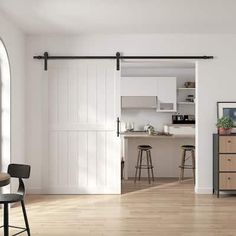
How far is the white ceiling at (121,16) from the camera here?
15.9 feet

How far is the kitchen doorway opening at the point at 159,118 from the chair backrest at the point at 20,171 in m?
4.09

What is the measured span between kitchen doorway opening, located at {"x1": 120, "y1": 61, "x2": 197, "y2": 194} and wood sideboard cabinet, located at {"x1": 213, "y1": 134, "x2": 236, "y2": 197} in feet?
5.87

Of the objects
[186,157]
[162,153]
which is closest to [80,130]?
[162,153]

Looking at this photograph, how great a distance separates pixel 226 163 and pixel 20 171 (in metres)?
3.38

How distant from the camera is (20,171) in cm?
420

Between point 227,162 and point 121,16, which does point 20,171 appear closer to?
point 121,16

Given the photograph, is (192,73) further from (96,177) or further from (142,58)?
(96,177)

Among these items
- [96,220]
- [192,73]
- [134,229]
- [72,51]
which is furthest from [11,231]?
[192,73]

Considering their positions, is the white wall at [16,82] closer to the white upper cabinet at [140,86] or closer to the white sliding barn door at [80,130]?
the white sliding barn door at [80,130]

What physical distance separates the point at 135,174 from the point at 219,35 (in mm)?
3215

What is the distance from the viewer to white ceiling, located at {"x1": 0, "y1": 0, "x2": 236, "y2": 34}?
15.9ft

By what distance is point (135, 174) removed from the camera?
27.1 ft

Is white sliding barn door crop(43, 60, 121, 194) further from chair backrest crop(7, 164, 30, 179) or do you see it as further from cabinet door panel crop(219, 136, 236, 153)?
chair backrest crop(7, 164, 30, 179)

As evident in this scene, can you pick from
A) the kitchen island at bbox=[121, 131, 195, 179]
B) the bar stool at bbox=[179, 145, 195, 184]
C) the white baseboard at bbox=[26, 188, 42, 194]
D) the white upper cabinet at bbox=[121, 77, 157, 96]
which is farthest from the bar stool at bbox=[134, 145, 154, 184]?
the white baseboard at bbox=[26, 188, 42, 194]
